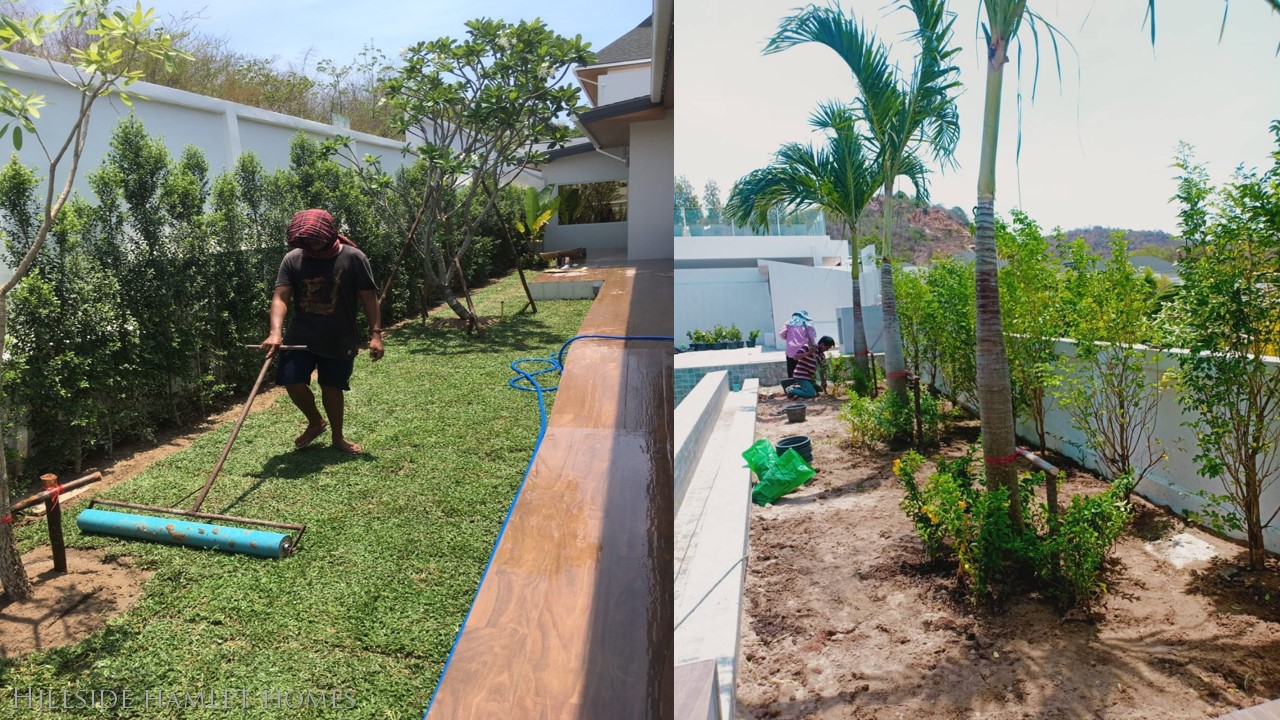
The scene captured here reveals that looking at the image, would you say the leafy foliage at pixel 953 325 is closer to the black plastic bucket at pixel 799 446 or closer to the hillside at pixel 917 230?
the hillside at pixel 917 230

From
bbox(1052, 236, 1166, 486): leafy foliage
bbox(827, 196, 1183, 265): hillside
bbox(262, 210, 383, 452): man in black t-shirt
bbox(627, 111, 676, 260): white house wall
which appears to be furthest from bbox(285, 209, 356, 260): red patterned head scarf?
bbox(627, 111, 676, 260): white house wall

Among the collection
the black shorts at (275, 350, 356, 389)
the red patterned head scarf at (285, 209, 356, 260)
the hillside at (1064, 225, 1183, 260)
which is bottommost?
the black shorts at (275, 350, 356, 389)

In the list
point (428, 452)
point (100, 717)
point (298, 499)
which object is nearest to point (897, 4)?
point (100, 717)

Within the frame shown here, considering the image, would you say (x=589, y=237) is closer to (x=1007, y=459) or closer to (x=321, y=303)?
(x=321, y=303)

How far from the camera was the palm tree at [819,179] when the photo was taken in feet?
4.54

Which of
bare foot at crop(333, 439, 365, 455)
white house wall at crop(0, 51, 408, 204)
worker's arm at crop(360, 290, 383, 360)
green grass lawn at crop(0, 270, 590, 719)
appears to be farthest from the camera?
white house wall at crop(0, 51, 408, 204)

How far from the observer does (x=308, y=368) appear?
4504 mm

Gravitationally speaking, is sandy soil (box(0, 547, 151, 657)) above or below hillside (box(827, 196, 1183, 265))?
below

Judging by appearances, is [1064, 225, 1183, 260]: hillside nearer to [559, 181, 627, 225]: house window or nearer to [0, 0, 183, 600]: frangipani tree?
[0, 0, 183, 600]: frangipani tree

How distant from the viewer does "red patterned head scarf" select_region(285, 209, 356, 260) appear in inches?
172

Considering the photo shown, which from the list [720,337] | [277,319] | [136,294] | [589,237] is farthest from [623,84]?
[720,337]

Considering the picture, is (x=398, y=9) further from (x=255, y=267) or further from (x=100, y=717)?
(x=100, y=717)

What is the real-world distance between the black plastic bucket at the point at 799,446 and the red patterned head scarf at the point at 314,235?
3617mm

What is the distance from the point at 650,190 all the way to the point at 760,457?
1344 centimetres
